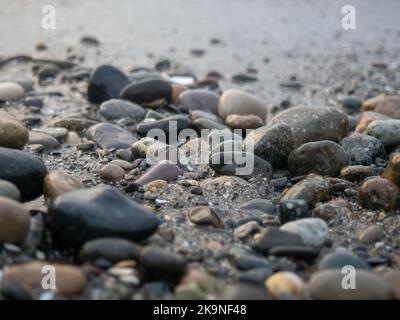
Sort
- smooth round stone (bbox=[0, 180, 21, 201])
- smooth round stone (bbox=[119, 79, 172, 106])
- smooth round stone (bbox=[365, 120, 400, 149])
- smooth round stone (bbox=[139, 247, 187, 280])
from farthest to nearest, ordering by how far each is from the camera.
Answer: smooth round stone (bbox=[119, 79, 172, 106])
smooth round stone (bbox=[365, 120, 400, 149])
smooth round stone (bbox=[0, 180, 21, 201])
smooth round stone (bbox=[139, 247, 187, 280])

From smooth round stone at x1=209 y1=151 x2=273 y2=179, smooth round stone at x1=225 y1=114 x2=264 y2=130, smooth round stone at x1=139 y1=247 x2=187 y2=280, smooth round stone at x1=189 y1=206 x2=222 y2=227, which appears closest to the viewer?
smooth round stone at x1=139 y1=247 x2=187 y2=280

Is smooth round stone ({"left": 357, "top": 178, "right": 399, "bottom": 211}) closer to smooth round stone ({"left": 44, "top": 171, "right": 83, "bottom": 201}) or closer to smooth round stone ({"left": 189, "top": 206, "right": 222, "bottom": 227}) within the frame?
smooth round stone ({"left": 189, "top": 206, "right": 222, "bottom": 227})

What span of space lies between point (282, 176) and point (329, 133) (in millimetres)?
615

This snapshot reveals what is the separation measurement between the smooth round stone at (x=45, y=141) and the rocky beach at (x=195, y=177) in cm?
1

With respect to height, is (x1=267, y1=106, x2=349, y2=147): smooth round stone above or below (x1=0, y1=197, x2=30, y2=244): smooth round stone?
above

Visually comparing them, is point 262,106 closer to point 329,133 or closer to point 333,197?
point 329,133

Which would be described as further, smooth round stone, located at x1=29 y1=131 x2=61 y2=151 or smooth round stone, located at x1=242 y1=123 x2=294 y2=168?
smooth round stone, located at x1=29 y1=131 x2=61 y2=151


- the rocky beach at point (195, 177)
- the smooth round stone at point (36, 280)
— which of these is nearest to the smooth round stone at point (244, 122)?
the rocky beach at point (195, 177)

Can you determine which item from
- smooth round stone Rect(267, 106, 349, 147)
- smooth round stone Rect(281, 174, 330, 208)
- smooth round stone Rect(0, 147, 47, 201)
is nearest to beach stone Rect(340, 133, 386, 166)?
smooth round stone Rect(267, 106, 349, 147)

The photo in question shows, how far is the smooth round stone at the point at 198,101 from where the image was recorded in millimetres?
4742

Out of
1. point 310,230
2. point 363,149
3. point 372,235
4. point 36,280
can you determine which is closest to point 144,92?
point 363,149

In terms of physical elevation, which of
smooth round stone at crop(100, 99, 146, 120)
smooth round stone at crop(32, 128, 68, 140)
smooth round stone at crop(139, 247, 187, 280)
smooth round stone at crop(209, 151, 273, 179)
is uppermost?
smooth round stone at crop(100, 99, 146, 120)

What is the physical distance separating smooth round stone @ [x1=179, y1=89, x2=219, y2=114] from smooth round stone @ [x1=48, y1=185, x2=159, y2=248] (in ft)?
7.99

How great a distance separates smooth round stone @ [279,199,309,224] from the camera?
2699mm
